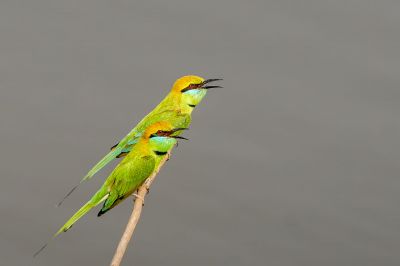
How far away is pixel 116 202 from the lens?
3.35 metres

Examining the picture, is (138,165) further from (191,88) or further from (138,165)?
(191,88)

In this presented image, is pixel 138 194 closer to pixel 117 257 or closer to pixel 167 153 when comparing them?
pixel 167 153

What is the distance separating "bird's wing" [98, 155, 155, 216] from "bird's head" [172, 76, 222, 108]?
64cm

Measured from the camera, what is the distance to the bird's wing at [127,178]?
3.34 metres

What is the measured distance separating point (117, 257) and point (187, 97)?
60.0 inches

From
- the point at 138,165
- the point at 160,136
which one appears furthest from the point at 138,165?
the point at 160,136

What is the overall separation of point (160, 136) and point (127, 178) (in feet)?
0.89

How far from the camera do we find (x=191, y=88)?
3990 mm

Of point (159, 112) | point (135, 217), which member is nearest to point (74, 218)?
point (135, 217)

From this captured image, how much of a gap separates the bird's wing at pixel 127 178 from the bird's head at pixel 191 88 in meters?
0.64

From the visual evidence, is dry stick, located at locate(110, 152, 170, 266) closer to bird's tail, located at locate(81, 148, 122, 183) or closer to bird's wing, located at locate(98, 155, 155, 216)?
bird's wing, located at locate(98, 155, 155, 216)

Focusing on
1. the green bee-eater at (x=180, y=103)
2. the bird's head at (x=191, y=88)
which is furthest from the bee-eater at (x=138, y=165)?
the bird's head at (x=191, y=88)

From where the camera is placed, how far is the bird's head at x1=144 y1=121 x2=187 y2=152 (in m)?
3.45

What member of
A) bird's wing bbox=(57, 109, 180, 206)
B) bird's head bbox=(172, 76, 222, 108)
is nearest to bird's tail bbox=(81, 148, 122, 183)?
bird's wing bbox=(57, 109, 180, 206)
